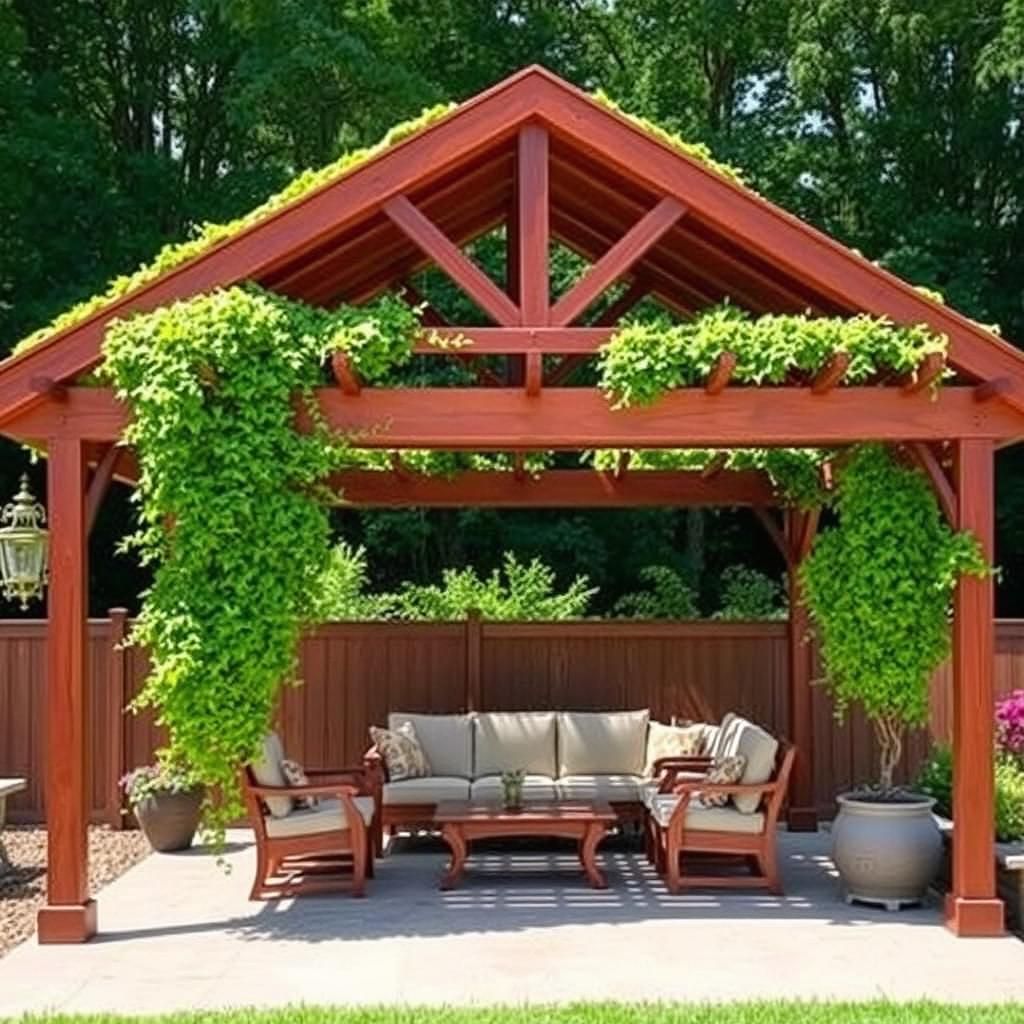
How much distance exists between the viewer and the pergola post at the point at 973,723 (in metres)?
7.77

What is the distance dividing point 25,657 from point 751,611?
8639mm

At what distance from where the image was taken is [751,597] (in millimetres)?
17875

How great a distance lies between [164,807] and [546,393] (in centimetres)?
444

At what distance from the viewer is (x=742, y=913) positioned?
27.3ft

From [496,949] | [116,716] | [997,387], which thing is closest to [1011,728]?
[997,387]

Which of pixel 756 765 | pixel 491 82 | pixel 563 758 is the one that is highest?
pixel 491 82

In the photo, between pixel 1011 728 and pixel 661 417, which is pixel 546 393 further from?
pixel 1011 728

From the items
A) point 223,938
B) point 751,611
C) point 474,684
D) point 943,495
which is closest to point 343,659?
point 474,684

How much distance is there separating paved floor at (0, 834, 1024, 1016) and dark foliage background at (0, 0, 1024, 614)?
10.3 meters

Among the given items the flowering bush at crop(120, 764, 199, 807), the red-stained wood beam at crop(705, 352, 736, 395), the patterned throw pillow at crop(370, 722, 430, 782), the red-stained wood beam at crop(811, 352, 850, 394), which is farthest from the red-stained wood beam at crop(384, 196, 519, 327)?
the flowering bush at crop(120, 764, 199, 807)

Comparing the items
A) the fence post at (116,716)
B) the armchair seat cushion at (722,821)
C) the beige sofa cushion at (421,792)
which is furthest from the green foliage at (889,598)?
the fence post at (116,716)

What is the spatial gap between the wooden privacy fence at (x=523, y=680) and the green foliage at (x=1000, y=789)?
3.47 feet

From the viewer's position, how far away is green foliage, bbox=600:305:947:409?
7809 mm

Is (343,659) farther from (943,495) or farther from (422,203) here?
(943,495)
